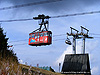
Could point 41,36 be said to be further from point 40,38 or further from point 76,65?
point 76,65

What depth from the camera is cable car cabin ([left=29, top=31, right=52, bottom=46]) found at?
89.6ft

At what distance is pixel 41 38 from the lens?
92.4ft

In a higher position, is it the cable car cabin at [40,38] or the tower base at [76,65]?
the cable car cabin at [40,38]

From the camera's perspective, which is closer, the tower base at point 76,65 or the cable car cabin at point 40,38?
the cable car cabin at point 40,38

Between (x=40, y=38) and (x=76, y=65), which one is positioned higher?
(x=40, y=38)

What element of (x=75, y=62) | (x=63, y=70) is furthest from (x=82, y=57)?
(x=63, y=70)

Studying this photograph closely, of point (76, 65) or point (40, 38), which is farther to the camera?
point (76, 65)

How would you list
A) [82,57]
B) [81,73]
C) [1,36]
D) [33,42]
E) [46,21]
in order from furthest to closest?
[82,57] → [81,73] → [33,42] → [46,21] → [1,36]

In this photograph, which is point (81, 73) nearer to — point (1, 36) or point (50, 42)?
point (50, 42)

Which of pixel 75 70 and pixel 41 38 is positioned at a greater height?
pixel 41 38

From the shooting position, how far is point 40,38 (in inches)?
1118

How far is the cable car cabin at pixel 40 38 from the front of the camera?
89.6 feet

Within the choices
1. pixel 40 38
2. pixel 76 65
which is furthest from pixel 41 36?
pixel 76 65

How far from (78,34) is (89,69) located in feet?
21.3
